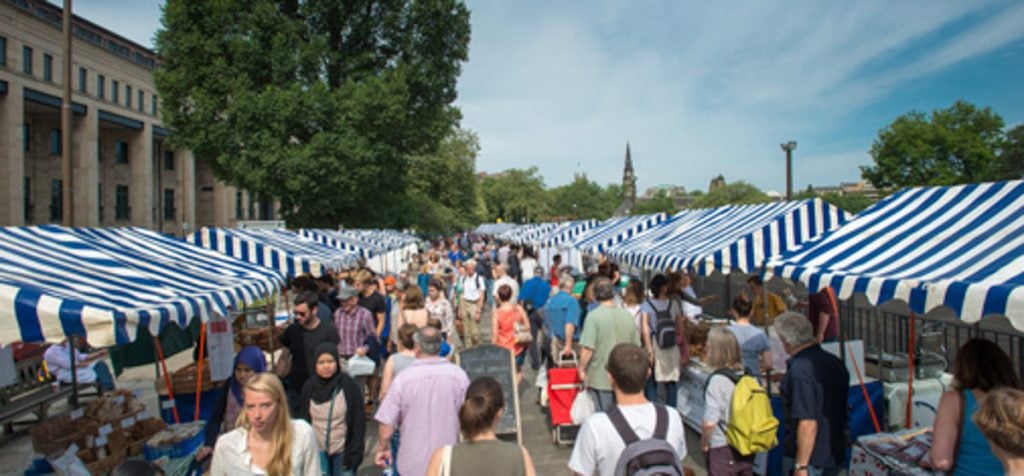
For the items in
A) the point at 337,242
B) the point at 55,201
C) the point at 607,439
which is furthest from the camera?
the point at 55,201

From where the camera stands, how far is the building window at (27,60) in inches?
1222

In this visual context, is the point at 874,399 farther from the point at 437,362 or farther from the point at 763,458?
the point at 437,362

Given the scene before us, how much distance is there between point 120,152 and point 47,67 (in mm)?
10750

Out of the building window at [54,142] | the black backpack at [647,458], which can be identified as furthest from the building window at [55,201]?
the black backpack at [647,458]

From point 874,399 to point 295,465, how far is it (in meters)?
5.42

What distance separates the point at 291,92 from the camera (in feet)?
69.9

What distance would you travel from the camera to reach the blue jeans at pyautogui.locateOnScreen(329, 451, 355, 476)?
4.44 metres

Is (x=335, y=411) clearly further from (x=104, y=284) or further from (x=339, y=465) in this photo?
(x=104, y=284)

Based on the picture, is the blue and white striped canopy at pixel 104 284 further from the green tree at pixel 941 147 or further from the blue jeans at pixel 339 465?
the green tree at pixel 941 147

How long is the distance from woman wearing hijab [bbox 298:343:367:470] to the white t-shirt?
2.05 m

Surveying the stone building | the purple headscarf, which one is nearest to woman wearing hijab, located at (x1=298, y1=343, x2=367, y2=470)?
the purple headscarf

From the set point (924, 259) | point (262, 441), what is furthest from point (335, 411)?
point (924, 259)

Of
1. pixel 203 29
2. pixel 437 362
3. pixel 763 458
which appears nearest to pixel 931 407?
pixel 763 458

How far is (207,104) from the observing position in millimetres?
21438
